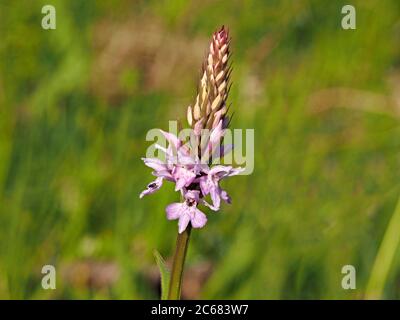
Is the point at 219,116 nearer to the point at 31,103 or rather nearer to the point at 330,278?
the point at 330,278

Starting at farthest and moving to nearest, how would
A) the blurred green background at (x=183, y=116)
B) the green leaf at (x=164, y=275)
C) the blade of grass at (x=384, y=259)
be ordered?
the blurred green background at (x=183, y=116) < the blade of grass at (x=384, y=259) < the green leaf at (x=164, y=275)

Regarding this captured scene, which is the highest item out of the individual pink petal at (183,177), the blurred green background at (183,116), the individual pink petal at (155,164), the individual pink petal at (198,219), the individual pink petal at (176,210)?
the blurred green background at (183,116)

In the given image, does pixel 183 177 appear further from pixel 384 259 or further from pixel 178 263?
pixel 384 259

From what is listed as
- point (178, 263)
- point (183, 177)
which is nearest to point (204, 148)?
point (183, 177)

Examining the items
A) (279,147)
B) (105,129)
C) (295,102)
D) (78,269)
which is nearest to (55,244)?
(78,269)

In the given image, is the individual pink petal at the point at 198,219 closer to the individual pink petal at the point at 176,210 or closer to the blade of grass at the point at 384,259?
the individual pink petal at the point at 176,210

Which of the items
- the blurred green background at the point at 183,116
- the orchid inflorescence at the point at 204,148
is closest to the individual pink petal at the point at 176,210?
the orchid inflorescence at the point at 204,148

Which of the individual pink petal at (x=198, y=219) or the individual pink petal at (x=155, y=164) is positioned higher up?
the individual pink petal at (x=155, y=164)
